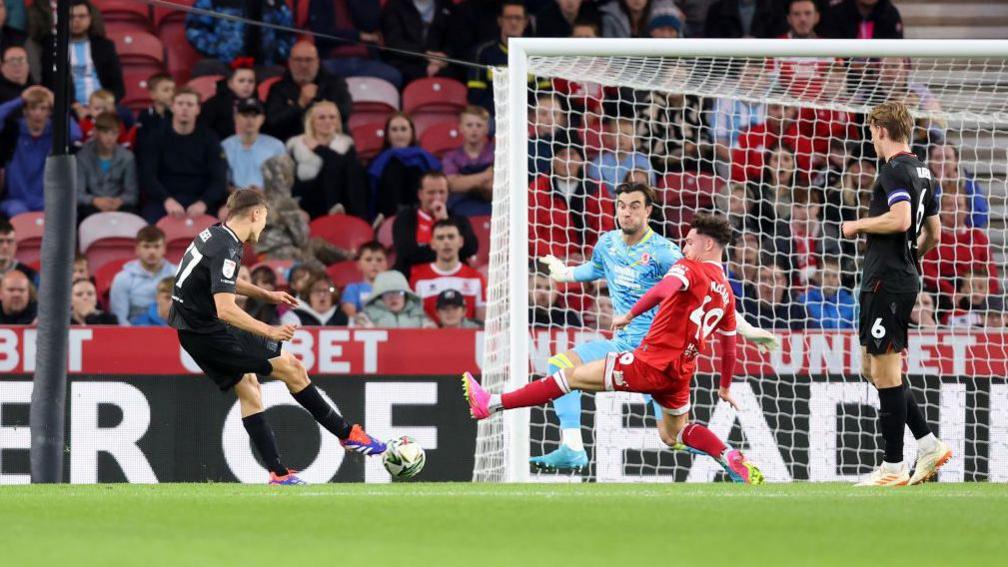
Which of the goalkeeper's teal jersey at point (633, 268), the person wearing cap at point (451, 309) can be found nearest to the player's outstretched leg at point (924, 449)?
the goalkeeper's teal jersey at point (633, 268)

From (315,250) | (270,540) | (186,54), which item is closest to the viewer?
(270,540)

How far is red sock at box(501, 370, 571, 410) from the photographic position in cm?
802

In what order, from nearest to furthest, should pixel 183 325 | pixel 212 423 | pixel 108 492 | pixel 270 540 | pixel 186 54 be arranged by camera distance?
pixel 270 540 → pixel 108 492 → pixel 183 325 → pixel 212 423 → pixel 186 54

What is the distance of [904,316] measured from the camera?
744 centimetres

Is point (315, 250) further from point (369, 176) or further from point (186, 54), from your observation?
point (186, 54)

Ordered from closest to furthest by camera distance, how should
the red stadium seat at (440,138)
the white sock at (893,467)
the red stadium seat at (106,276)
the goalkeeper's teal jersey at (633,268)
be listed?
1. the white sock at (893,467)
2. the goalkeeper's teal jersey at (633,268)
3. the red stadium seat at (106,276)
4. the red stadium seat at (440,138)

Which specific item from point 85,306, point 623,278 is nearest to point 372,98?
point 85,306

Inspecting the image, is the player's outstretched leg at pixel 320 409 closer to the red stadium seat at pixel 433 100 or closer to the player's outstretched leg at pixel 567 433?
the player's outstretched leg at pixel 567 433

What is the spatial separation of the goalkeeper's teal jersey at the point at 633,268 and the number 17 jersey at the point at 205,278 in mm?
2056

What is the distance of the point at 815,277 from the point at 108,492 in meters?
5.77

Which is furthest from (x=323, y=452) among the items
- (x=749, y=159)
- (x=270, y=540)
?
(x=270, y=540)

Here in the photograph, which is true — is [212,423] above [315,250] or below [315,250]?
below

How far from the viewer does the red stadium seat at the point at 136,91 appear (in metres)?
13.1

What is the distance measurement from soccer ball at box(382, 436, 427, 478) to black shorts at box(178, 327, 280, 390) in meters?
0.75
